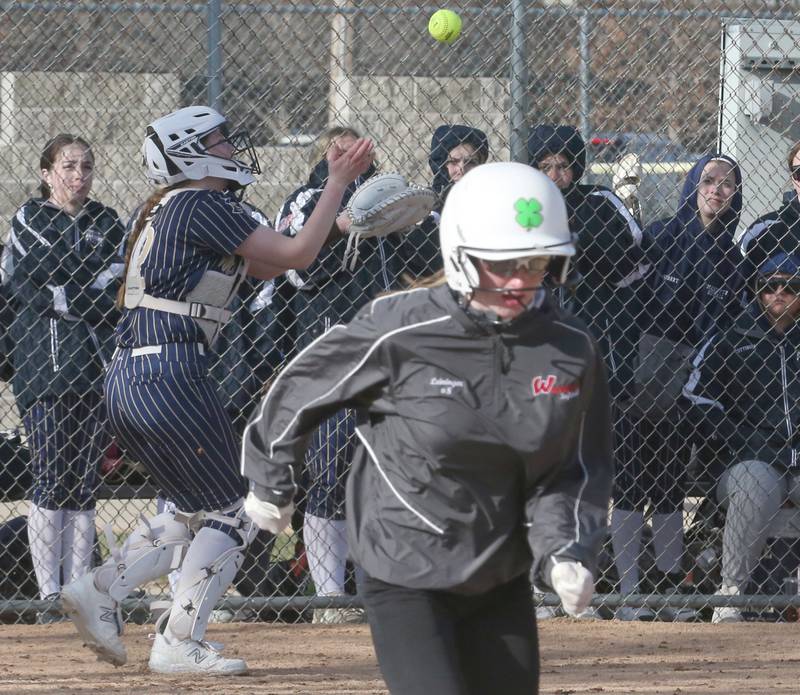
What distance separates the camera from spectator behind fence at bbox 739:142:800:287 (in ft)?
19.6

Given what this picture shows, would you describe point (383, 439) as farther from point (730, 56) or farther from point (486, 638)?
point (730, 56)

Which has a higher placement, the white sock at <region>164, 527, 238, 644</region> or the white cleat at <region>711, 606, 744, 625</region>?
Result: the white sock at <region>164, 527, 238, 644</region>

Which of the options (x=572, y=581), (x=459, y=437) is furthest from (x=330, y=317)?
(x=572, y=581)

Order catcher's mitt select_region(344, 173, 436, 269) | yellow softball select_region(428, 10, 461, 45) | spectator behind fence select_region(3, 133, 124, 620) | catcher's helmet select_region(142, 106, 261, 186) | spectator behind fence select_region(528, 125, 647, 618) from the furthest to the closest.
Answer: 1. yellow softball select_region(428, 10, 461, 45)
2. spectator behind fence select_region(528, 125, 647, 618)
3. spectator behind fence select_region(3, 133, 124, 620)
4. catcher's mitt select_region(344, 173, 436, 269)
5. catcher's helmet select_region(142, 106, 261, 186)

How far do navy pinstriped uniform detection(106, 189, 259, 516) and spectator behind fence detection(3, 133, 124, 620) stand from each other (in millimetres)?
1129

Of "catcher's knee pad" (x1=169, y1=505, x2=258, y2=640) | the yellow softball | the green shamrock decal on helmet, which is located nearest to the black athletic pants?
the green shamrock decal on helmet

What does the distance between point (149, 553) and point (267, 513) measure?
6.23 feet

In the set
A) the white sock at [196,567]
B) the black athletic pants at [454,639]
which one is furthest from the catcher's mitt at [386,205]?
the black athletic pants at [454,639]

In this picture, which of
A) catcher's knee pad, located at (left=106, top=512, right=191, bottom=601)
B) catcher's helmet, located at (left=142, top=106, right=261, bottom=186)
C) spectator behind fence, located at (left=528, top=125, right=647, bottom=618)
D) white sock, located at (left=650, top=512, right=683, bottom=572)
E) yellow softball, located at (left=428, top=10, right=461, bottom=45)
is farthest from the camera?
white sock, located at (left=650, top=512, right=683, bottom=572)

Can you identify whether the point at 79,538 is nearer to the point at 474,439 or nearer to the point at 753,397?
the point at 753,397

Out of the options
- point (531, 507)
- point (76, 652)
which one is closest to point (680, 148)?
point (76, 652)

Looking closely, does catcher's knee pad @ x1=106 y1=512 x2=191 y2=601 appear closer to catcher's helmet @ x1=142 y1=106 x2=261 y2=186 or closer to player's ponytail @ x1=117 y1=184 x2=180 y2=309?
player's ponytail @ x1=117 y1=184 x2=180 y2=309

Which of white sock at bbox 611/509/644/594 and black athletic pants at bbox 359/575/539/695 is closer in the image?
black athletic pants at bbox 359/575/539/695

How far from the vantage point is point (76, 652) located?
540cm
